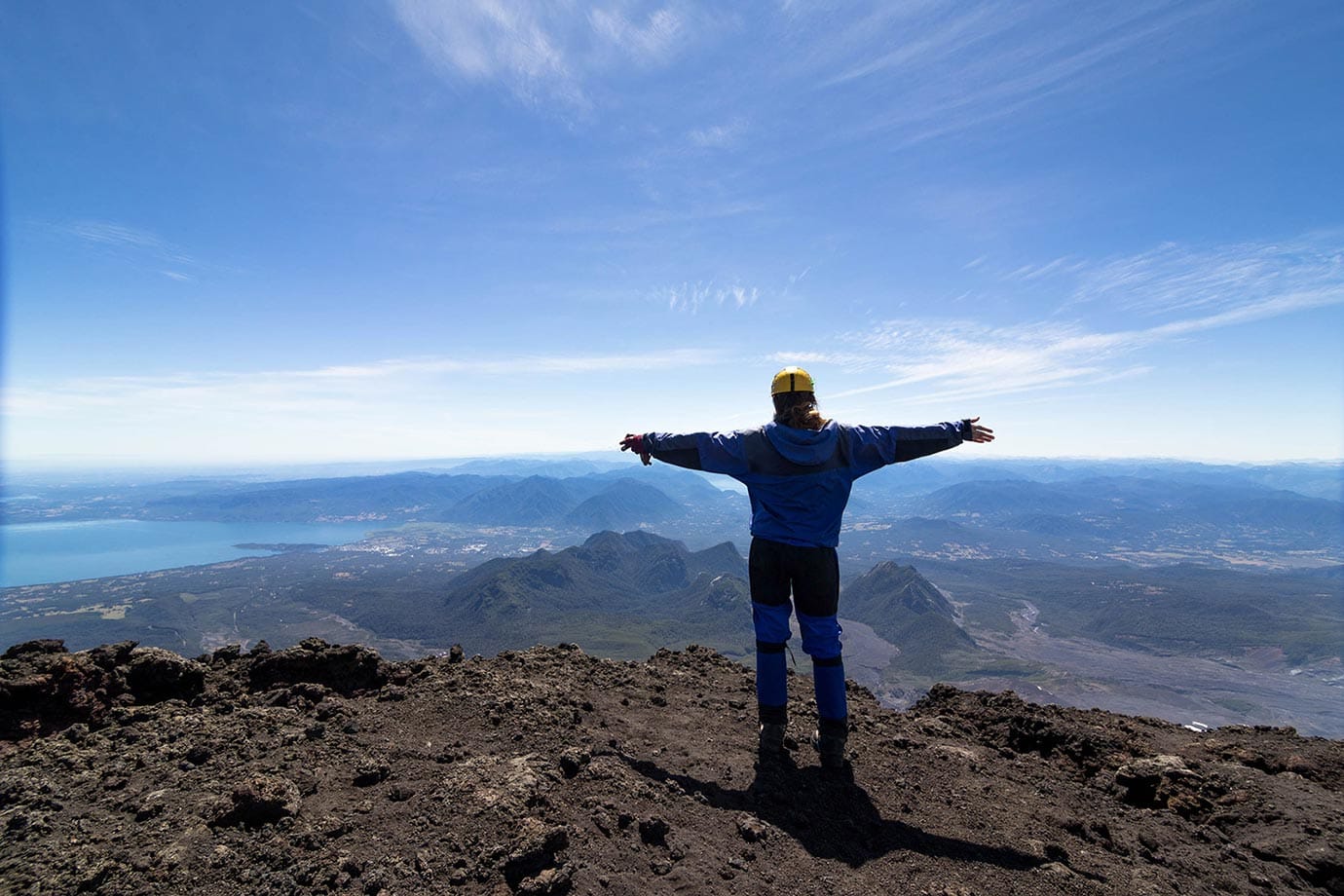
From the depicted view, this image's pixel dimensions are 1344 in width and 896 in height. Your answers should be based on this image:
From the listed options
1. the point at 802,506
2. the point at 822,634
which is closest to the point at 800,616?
the point at 822,634

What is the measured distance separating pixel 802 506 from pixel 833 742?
225 cm

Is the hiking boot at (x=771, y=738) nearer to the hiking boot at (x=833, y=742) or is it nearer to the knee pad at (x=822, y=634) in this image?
the hiking boot at (x=833, y=742)

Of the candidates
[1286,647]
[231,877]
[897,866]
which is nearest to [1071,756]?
[897,866]

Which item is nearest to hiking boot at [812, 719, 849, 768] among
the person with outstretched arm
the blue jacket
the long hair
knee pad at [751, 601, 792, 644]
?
the person with outstretched arm

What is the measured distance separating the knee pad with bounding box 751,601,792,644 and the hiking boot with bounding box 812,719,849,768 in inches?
33.7

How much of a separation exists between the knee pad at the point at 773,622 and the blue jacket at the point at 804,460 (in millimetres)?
707

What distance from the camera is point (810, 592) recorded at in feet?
18.0

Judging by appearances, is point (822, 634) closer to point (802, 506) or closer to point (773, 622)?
point (773, 622)

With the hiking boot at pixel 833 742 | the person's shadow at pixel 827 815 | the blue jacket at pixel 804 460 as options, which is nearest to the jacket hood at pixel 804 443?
the blue jacket at pixel 804 460

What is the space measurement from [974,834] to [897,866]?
0.93 metres

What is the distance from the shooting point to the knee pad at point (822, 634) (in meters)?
5.48

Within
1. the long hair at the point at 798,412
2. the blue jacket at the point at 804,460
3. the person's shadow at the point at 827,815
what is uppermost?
the long hair at the point at 798,412

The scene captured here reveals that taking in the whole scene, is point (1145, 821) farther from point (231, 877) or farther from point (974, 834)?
point (231, 877)

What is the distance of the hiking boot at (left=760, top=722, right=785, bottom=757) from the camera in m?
5.57
